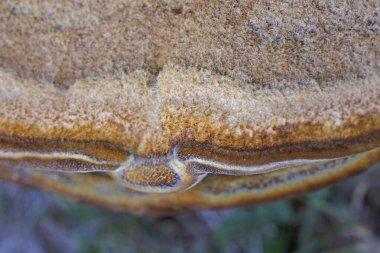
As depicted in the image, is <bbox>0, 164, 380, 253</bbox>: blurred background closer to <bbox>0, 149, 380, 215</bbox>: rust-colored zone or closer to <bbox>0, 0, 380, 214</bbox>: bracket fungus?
<bbox>0, 149, 380, 215</bbox>: rust-colored zone

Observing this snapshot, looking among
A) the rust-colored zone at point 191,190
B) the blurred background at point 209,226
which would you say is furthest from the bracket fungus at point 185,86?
the blurred background at point 209,226

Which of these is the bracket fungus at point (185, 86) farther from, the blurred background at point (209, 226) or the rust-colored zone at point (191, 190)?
the blurred background at point (209, 226)

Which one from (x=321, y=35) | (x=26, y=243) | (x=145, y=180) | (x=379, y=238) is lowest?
(x=26, y=243)

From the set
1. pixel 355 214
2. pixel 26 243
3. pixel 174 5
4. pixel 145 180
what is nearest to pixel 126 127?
pixel 145 180

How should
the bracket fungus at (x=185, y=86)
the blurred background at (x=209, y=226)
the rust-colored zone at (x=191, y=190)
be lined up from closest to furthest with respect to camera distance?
the bracket fungus at (x=185, y=86) < the rust-colored zone at (x=191, y=190) < the blurred background at (x=209, y=226)

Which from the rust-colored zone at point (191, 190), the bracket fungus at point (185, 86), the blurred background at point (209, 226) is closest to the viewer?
the bracket fungus at point (185, 86)

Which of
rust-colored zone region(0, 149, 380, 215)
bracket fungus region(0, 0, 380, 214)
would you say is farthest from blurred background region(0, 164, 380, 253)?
bracket fungus region(0, 0, 380, 214)

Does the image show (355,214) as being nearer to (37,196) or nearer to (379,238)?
(379,238)
